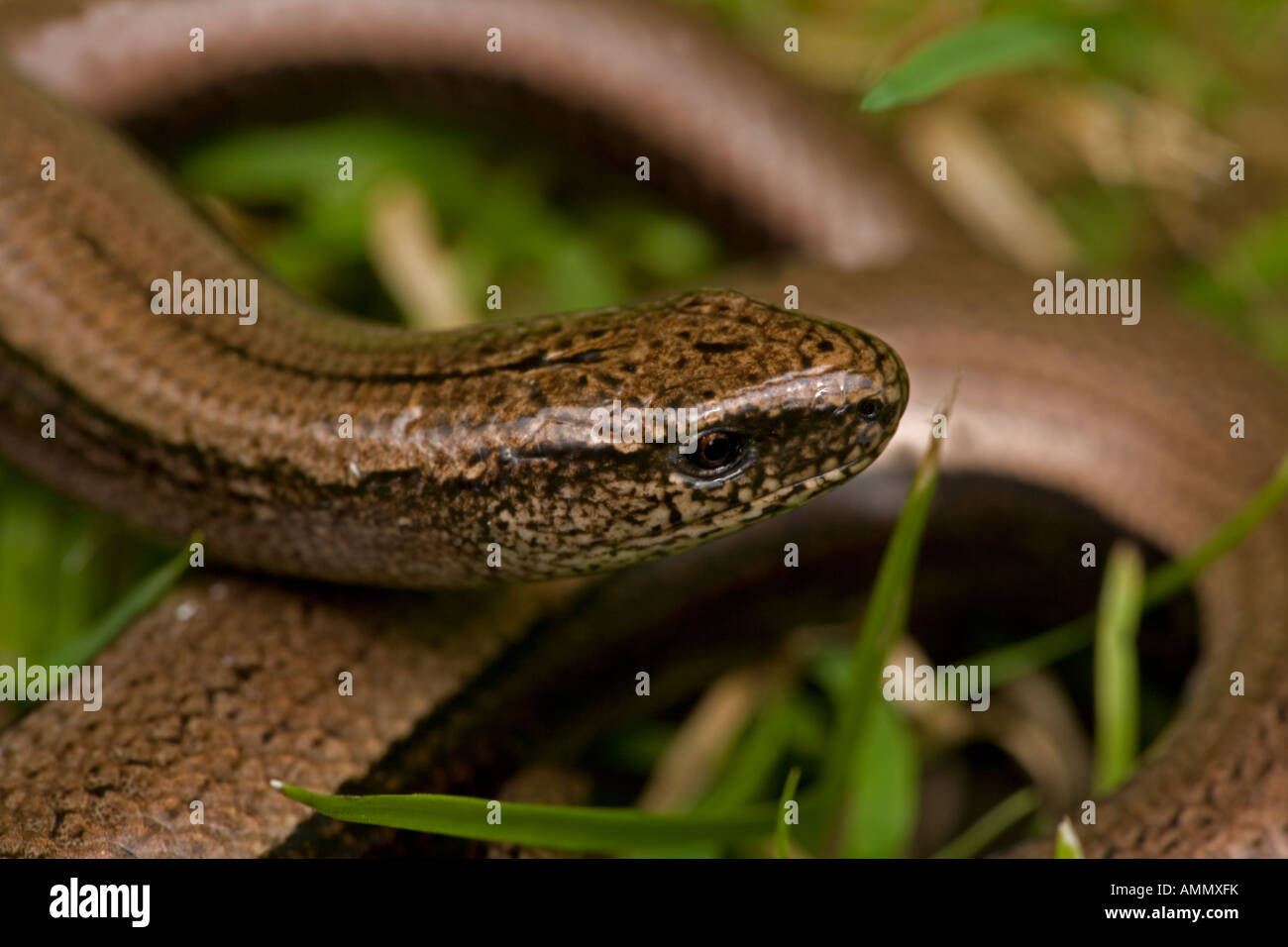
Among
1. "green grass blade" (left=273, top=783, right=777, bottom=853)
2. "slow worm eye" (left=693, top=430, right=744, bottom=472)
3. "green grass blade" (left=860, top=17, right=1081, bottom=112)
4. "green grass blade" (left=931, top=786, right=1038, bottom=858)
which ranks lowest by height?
"green grass blade" (left=931, top=786, right=1038, bottom=858)

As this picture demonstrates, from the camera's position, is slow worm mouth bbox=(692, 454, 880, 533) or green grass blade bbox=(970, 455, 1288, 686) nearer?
slow worm mouth bbox=(692, 454, 880, 533)

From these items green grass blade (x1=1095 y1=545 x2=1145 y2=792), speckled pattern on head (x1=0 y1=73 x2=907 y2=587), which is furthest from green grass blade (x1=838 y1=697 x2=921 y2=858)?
speckled pattern on head (x1=0 y1=73 x2=907 y2=587)

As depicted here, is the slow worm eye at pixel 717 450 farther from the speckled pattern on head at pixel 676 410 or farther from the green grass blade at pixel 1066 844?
the green grass blade at pixel 1066 844

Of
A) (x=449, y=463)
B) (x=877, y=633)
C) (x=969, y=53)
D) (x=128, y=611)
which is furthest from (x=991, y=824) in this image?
(x=128, y=611)

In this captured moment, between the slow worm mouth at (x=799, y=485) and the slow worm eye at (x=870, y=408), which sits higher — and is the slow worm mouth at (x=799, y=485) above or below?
below

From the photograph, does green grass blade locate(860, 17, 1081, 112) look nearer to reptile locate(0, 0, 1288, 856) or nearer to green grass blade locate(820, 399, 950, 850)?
reptile locate(0, 0, 1288, 856)

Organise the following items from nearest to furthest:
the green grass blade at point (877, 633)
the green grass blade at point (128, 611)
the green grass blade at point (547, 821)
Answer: the green grass blade at point (547, 821), the green grass blade at point (877, 633), the green grass blade at point (128, 611)

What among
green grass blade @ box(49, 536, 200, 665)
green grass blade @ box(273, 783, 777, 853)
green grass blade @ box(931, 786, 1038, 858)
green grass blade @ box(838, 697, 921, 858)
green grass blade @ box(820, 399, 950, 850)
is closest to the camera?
green grass blade @ box(273, 783, 777, 853)

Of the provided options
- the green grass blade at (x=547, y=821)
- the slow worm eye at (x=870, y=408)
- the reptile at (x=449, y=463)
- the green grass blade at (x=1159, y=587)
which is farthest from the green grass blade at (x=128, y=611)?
the green grass blade at (x=1159, y=587)
